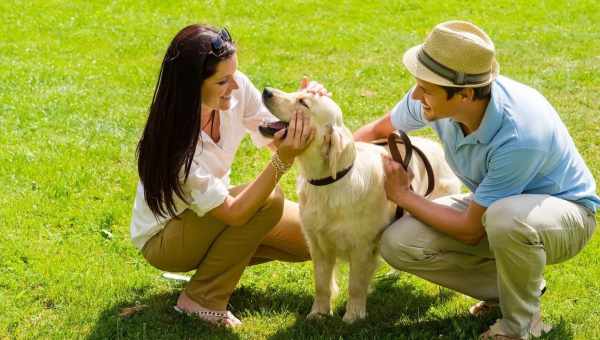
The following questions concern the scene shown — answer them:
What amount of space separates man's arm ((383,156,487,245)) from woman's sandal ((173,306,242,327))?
1063mm

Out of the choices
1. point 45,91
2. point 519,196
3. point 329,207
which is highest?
point 519,196

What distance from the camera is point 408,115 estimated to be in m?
4.22

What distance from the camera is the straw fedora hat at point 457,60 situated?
11.1 ft

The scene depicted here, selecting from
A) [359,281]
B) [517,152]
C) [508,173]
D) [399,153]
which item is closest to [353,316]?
[359,281]

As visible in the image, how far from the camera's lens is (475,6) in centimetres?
1327

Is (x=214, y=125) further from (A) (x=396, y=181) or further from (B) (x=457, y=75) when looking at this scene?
(B) (x=457, y=75)

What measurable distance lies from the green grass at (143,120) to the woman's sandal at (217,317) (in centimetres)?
6

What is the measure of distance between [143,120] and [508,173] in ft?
14.7

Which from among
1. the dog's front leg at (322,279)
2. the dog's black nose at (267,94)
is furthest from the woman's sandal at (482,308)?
the dog's black nose at (267,94)

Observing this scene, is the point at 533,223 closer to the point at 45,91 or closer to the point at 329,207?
the point at 329,207

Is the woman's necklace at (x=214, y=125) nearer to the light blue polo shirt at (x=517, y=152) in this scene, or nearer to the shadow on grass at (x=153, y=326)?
the shadow on grass at (x=153, y=326)

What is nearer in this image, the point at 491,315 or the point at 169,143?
the point at 169,143

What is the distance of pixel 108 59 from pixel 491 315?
6.77m

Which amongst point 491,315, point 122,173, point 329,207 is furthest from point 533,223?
point 122,173
